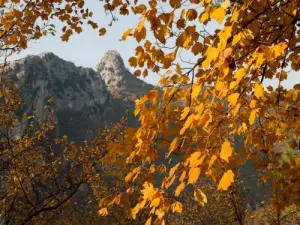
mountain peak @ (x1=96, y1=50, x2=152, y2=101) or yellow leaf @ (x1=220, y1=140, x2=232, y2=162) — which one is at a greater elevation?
→ mountain peak @ (x1=96, y1=50, x2=152, y2=101)

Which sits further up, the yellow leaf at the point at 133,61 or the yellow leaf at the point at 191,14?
the yellow leaf at the point at 191,14

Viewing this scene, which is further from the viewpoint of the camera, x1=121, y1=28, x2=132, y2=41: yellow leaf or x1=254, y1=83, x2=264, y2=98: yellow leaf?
x1=121, y1=28, x2=132, y2=41: yellow leaf

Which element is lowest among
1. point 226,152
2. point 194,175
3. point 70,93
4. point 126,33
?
point 194,175

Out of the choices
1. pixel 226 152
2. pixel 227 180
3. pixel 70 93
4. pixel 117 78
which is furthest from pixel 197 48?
pixel 117 78

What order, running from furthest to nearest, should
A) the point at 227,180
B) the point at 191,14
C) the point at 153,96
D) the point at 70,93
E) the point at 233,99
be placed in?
the point at 70,93, the point at 191,14, the point at 153,96, the point at 233,99, the point at 227,180

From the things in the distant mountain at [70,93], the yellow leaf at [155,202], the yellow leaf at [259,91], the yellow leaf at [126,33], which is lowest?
the yellow leaf at [155,202]

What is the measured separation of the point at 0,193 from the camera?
11.8 m

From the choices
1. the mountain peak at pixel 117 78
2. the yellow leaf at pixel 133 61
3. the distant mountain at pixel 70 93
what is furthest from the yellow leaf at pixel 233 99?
the mountain peak at pixel 117 78

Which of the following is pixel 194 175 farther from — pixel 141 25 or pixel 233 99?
pixel 141 25

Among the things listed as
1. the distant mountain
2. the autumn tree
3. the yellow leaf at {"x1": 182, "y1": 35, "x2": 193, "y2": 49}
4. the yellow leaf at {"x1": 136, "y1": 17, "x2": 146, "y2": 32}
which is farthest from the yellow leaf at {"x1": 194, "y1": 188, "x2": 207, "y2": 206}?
the distant mountain

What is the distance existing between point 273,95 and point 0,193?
455 inches

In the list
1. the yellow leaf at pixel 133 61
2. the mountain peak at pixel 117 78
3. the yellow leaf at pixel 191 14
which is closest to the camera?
the yellow leaf at pixel 191 14

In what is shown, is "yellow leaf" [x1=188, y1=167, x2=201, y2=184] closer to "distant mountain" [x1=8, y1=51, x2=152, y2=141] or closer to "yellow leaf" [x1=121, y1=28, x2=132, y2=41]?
"yellow leaf" [x1=121, y1=28, x2=132, y2=41]

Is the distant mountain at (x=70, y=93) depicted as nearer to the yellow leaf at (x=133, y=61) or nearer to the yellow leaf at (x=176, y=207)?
the yellow leaf at (x=133, y=61)
